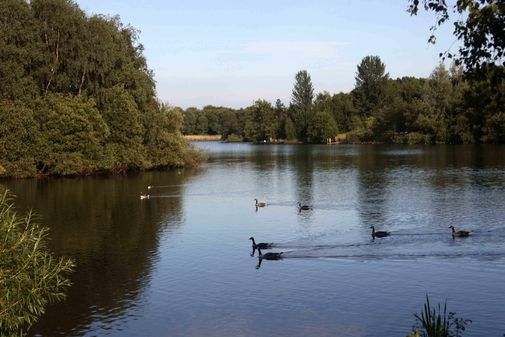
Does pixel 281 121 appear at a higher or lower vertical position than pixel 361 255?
higher

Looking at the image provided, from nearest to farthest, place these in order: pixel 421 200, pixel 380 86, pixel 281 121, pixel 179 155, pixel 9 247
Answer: pixel 9 247, pixel 421 200, pixel 179 155, pixel 380 86, pixel 281 121

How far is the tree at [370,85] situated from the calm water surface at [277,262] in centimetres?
12738

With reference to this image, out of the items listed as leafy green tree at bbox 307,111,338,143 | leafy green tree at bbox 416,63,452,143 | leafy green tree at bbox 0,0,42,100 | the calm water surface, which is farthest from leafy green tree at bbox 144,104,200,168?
leafy green tree at bbox 307,111,338,143

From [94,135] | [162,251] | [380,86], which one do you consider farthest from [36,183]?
[380,86]

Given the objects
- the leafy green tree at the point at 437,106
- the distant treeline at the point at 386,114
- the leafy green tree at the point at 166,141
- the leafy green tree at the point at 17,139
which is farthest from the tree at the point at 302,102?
the leafy green tree at the point at 17,139

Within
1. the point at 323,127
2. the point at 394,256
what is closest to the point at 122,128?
the point at 394,256

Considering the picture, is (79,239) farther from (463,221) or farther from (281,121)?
(281,121)

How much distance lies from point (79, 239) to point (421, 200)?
25352 millimetres

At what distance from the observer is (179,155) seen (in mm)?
78188

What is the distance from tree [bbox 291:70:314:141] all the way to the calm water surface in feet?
403

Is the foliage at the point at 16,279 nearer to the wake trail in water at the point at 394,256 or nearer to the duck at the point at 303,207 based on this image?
the wake trail in water at the point at 394,256

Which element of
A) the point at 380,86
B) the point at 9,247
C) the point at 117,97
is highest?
the point at 380,86

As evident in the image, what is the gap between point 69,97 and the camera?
221ft

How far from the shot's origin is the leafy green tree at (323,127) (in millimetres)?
168375
